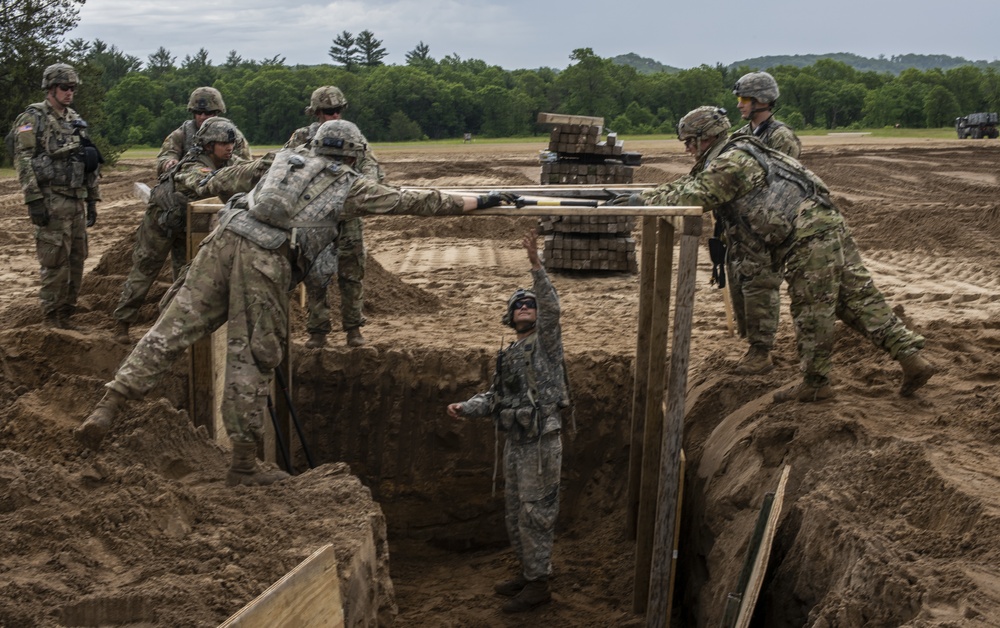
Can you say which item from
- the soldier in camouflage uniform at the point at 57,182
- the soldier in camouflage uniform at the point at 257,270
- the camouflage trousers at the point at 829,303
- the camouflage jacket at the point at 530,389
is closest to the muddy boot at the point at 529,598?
the camouflage jacket at the point at 530,389

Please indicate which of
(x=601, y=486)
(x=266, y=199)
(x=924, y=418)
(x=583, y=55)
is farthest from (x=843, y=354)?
(x=583, y=55)

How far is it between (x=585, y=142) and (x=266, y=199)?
7.43 meters

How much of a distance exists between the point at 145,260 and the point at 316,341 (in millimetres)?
1587

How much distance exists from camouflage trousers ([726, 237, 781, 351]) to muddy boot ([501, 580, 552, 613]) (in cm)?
245

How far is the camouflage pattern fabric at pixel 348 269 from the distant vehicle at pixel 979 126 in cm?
3413

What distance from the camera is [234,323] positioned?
6426 millimetres

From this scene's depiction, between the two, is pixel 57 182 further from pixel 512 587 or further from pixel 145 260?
pixel 512 587

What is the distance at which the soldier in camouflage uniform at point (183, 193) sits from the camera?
7.54 m

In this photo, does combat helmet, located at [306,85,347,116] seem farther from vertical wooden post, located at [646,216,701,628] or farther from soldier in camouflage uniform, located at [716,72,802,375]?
vertical wooden post, located at [646,216,701,628]

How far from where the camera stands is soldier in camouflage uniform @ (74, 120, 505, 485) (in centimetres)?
635

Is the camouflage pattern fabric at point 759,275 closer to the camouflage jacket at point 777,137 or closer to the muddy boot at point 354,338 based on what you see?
the camouflage jacket at point 777,137

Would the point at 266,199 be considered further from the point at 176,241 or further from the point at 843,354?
the point at 843,354

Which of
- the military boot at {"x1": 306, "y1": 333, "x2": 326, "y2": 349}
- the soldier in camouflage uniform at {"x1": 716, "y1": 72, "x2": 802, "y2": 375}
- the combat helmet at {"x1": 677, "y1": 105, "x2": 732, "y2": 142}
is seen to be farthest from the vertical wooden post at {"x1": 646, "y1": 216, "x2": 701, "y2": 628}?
the military boot at {"x1": 306, "y1": 333, "x2": 326, "y2": 349}

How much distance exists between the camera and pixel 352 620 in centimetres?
547
